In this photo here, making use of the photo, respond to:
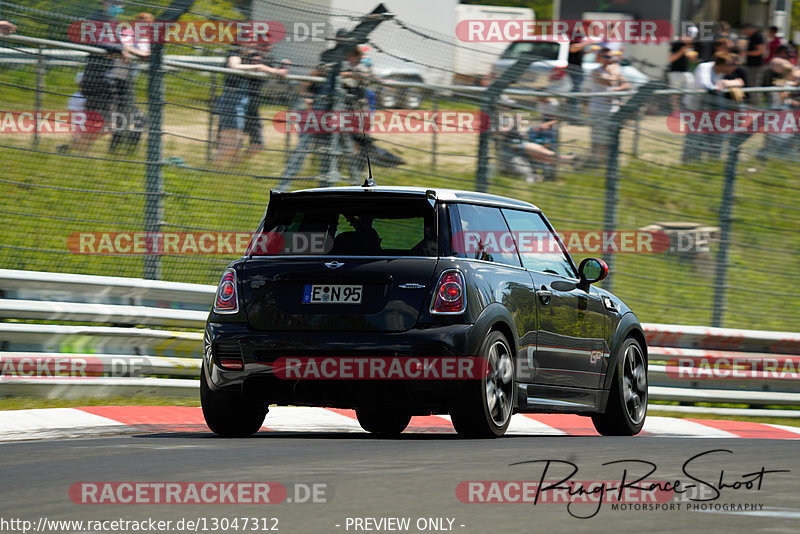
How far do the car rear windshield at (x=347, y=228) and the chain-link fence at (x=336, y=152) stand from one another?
8.93 feet

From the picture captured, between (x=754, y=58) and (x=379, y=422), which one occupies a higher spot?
(x=754, y=58)

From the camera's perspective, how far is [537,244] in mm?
8852

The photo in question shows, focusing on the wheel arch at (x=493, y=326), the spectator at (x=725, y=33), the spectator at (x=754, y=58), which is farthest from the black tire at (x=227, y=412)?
the spectator at (x=754, y=58)

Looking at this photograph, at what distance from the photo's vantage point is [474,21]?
24.8 meters

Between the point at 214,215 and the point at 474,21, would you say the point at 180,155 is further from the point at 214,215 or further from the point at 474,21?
the point at 474,21

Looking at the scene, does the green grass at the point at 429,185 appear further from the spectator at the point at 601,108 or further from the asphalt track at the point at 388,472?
the asphalt track at the point at 388,472

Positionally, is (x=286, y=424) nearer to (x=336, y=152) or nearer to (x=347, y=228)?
(x=347, y=228)

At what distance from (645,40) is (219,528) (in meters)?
17.6

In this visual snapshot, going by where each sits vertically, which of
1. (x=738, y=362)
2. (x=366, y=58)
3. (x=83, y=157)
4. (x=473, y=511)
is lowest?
(x=738, y=362)

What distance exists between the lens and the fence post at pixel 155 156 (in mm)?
10539

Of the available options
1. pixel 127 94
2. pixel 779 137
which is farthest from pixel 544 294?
pixel 779 137

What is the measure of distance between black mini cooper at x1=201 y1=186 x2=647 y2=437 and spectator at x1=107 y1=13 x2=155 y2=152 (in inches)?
115

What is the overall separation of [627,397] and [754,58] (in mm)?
8983

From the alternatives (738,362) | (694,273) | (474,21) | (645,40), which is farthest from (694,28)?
(738,362)
